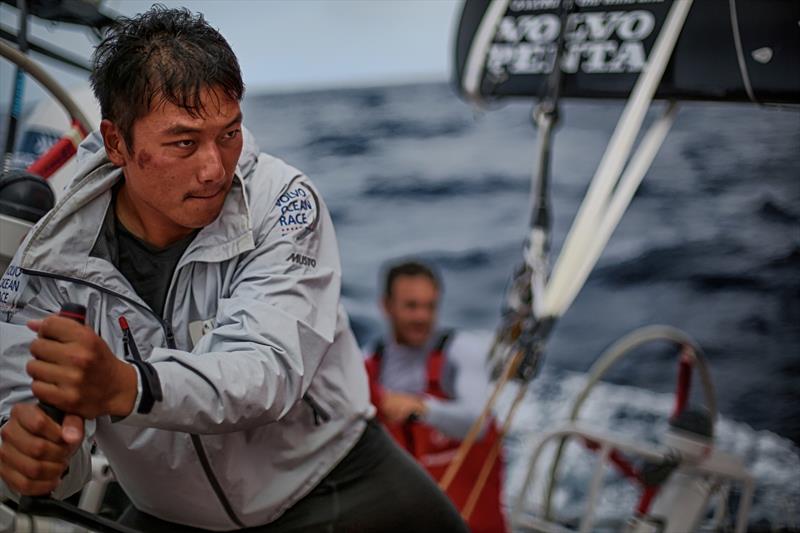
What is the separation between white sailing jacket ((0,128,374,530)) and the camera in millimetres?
983

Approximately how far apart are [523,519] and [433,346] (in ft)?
2.49

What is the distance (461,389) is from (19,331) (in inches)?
79.4

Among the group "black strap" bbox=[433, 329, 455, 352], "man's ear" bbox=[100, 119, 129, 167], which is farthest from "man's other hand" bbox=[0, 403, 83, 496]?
"black strap" bbox=[433, 329, 455, 352]

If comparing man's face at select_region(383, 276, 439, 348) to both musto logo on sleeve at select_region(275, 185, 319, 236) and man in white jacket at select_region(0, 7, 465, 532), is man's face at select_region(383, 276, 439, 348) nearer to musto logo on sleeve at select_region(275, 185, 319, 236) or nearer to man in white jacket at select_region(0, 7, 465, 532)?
man in white jacket at select_region(0, 7, 465, 532)

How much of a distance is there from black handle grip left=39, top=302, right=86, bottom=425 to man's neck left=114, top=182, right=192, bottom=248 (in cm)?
28

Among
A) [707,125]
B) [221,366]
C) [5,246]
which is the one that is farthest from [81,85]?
[707,125]

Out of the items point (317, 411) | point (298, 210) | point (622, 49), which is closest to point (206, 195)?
point (298, 210)

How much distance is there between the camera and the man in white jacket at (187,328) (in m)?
0.89

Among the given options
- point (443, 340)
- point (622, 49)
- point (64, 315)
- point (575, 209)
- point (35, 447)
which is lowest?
point (443, 340)

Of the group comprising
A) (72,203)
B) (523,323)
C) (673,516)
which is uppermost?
(72,203)

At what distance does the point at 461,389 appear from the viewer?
2971 mm

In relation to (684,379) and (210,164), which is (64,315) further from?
(684,379)

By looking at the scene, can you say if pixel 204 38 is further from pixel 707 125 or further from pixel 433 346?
pixel 707 125

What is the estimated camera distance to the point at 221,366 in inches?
38.1
